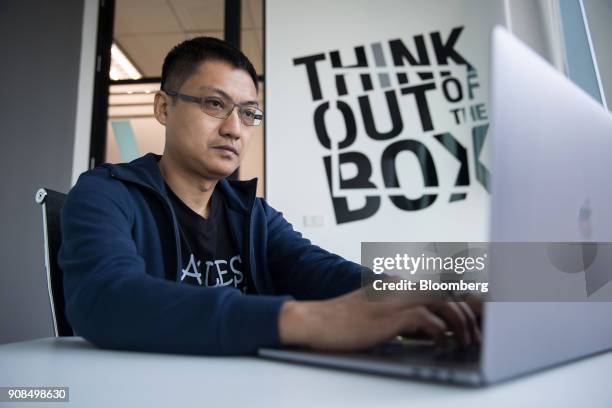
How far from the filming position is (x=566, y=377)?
17.3 inches

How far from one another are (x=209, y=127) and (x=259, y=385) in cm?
87

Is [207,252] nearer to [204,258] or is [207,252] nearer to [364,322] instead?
[204,258]

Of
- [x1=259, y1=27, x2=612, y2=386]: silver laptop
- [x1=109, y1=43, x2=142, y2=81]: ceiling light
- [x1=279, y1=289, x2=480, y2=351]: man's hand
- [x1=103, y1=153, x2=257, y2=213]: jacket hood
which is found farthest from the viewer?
[x1=109, y1=43, x2=142, y2=81]: ceiling light

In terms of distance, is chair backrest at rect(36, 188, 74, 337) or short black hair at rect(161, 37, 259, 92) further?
short black hair at rect(161, 37, 259, 92)

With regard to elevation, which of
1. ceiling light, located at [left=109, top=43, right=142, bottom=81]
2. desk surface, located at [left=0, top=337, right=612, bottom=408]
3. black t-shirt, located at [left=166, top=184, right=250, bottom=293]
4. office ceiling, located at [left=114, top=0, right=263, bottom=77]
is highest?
office ceiling, located at [left=114, top=0, right=263, bottom=77]

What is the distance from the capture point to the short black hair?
4.05 feet

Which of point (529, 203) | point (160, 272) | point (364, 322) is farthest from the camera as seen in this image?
point (160, 272)

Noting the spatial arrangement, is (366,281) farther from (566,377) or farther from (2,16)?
(2,16)

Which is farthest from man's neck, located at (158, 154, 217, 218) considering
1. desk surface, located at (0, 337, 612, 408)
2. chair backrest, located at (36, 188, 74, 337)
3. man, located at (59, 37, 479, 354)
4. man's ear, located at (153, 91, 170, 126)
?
desk surface, located at (0, 337, 612, 408)

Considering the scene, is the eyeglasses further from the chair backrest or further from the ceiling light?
the ceiling light

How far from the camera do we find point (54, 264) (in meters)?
1.03

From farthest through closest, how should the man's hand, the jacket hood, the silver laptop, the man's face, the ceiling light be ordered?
1. the ceiling light
2. the man's face
3. the jacket hood
4. the man's hand
5. the silver laptop

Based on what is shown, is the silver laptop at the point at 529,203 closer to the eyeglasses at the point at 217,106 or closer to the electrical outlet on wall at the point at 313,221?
the eyeglasses at the point at 217,106

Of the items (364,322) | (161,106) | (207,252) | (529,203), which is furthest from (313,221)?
(529,203)
